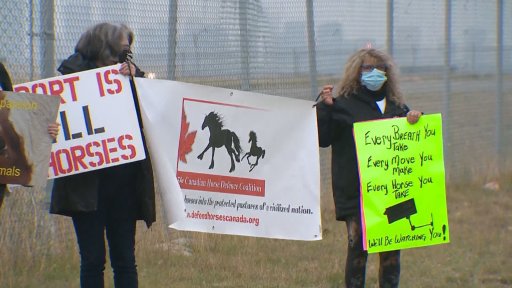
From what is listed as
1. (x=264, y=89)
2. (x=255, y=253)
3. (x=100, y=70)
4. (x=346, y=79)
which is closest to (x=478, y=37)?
(x=264, y=89)

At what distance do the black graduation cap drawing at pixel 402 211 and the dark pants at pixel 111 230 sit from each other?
1606 mm

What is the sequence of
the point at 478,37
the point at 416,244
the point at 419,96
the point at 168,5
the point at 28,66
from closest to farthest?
the point at 416,244, the point at 28,66, the point at 168,5, the point at 419,96, the point at 478,37

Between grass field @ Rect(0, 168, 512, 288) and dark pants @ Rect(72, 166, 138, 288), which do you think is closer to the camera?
dark pants @ Rect(72, 166, 138, 288)

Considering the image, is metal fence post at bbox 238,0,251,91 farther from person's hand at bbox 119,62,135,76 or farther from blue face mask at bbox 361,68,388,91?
person's hand at bbox 119,62,135,76

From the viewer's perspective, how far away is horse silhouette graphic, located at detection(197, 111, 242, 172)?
6.12 metres

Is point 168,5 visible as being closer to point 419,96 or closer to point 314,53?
point 314,53

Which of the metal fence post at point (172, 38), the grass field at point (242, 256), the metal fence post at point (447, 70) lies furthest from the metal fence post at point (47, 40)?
the metal fence post at point (447, 70)

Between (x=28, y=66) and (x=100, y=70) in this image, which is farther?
(x=28, y=66)

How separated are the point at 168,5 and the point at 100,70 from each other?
2689 mm

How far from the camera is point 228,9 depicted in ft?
27.7

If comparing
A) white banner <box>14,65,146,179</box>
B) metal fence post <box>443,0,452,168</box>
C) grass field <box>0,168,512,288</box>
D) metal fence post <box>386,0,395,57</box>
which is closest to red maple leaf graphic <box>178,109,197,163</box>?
white banner <box>14,65,146,179</box>

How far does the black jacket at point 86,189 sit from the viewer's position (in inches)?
208

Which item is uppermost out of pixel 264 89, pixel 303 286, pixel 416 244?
pixel 264 89

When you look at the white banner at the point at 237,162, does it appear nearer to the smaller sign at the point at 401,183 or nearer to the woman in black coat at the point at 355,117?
the woman in black coat at the point at 355,117
